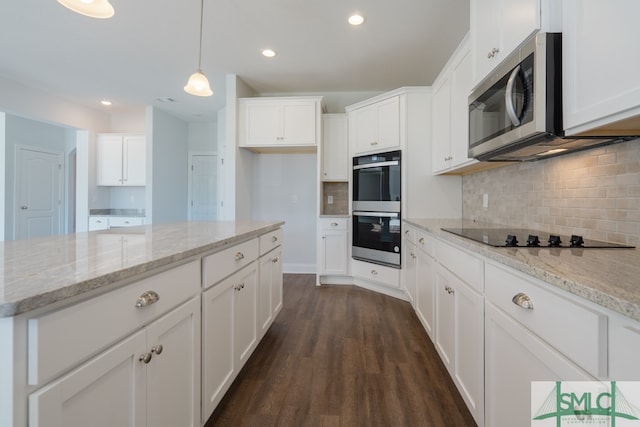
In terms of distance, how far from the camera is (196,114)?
542 cm

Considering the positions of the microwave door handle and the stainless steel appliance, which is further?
the microwave door handle

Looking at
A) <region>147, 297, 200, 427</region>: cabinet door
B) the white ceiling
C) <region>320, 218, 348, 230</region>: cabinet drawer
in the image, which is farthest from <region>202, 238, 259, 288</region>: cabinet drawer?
the white ceiling

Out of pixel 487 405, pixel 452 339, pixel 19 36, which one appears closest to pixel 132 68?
pixel 19 36

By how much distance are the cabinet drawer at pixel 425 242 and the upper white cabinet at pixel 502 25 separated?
1039 mm

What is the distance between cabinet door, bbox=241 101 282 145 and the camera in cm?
379

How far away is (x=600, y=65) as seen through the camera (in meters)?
0.95

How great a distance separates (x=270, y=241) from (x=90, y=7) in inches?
64.9

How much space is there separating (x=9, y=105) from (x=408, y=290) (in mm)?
5548

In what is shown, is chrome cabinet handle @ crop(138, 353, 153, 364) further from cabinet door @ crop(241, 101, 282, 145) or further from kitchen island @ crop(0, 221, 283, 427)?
cabinet door @ crop(241, 101, 282, 145)

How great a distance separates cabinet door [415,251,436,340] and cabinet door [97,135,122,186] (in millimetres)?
5290

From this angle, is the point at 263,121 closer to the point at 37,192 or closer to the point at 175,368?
the point at 175,368

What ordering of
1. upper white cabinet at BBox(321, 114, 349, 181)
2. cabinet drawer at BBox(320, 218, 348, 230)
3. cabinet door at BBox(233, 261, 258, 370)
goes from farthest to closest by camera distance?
upper white cabinet at BBox(321, 114, 349, 181) < cabinet drawer at BBox(320, 218, 348, 230) < cabinet door at BBox(233, 261, 258, 370)

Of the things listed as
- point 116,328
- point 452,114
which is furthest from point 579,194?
point 116,328

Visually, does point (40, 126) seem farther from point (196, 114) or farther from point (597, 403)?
point (597, 403)
